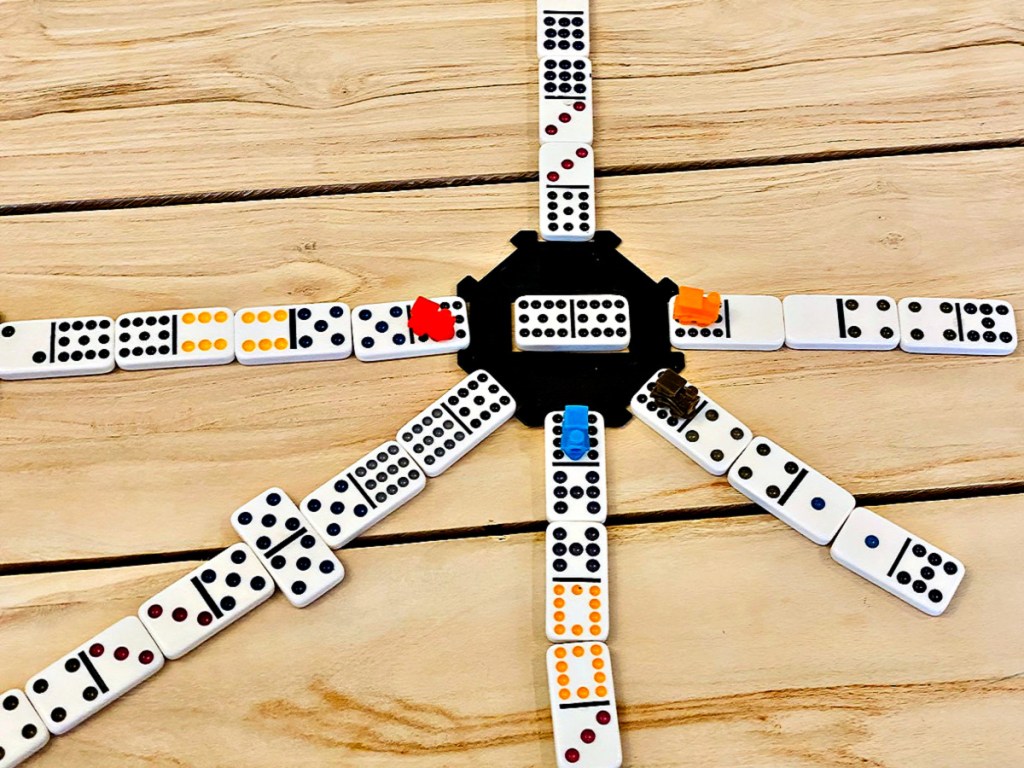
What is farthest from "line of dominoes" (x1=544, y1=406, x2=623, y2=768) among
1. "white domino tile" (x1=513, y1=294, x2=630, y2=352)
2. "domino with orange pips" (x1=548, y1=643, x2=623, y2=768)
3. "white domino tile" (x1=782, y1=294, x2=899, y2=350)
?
"white domino tile" (x1=782, y1=294, x2=899, y2=350)

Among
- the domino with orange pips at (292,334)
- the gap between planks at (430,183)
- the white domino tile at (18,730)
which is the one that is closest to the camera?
the white domino tile at (18,730)

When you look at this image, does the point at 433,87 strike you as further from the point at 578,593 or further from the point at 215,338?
the point at 578,593

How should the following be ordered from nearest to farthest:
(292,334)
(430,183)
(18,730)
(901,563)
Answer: (18,730) < (901,563) < (292,334) < (430,183)

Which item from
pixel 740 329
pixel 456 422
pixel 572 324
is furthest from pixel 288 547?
pixel 740 329

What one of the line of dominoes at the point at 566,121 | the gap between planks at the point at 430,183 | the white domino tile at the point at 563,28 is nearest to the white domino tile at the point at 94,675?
the gap between planks at the point at 430,183

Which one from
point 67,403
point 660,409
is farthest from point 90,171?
point 660,409

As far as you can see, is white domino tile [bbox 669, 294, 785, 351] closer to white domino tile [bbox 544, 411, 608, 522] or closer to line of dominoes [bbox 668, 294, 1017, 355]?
line of dominoes [bbox 668, 294, 1017, 355]

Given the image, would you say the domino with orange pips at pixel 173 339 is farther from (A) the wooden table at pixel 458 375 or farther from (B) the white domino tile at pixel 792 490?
(B) the white domino tile at pixel 792 490

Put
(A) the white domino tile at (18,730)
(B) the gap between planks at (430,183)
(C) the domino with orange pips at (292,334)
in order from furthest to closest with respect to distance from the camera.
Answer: (B) the gap between planks at (430,183)
(C) the domino with orange pips at (292,334)
(A) the white domino tile at (18,730)
